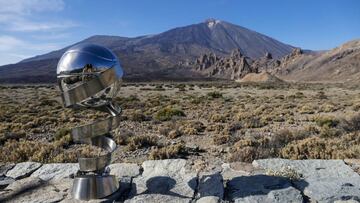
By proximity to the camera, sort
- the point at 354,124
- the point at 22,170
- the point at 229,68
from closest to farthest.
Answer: the point at 22,170
the point at 354,124
the point at 229,68

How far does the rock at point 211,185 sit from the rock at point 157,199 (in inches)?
9.5

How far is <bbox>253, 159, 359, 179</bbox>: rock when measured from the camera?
17.6ft

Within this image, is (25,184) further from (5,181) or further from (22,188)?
(5,181)

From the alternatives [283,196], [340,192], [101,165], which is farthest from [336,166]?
[101,165]

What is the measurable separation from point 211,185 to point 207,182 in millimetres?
119

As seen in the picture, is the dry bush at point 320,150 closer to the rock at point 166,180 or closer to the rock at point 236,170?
the rock at point 236,170

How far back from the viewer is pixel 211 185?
500 centimetres

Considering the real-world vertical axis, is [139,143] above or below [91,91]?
below

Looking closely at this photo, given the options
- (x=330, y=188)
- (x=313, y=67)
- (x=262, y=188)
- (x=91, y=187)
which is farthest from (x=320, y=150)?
(x=313, y=67)

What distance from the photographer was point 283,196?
15.1ft

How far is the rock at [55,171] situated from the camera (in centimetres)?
580

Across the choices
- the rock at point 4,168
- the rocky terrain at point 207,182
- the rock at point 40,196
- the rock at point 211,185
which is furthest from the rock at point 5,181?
the rock at point 211,185

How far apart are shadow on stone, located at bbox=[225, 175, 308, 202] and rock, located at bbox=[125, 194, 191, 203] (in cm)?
57

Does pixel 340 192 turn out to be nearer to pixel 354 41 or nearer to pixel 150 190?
pixel 150 190
